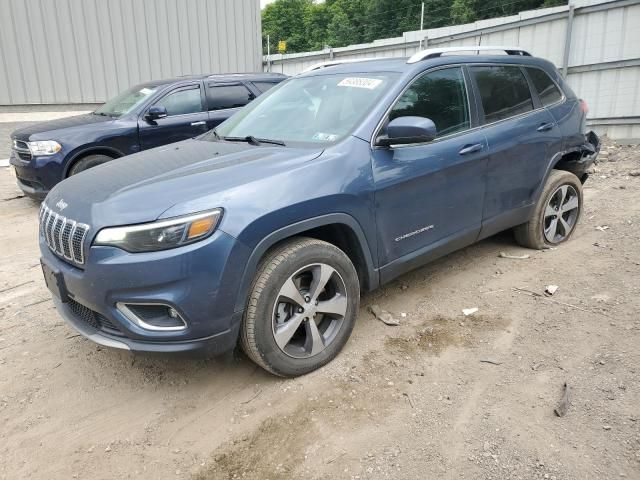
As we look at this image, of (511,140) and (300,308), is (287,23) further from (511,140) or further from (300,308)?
(300,308)

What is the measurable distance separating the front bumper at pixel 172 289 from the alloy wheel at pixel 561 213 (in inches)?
130

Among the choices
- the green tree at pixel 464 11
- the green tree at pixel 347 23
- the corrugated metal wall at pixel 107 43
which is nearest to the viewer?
the corrugated metal wall at pixel 107 43

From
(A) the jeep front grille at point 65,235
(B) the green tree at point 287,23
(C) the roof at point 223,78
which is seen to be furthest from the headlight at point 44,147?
(B) the green tree at point 287,23

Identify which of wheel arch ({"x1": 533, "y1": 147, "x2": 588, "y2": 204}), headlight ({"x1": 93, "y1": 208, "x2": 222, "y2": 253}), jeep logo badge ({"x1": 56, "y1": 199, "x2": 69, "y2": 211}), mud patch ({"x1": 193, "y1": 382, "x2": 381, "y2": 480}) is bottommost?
mud patch ({"x1": 193, "y1": 382, "x2": 381, "y2": 480})

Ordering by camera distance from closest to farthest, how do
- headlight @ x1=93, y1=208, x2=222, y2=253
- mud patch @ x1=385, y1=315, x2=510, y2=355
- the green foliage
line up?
headlight @ x1=93, y1=208, x2=222, y2=253
mud patch @ x1=385, y1=315, x2=510, y2=355
the green foliage

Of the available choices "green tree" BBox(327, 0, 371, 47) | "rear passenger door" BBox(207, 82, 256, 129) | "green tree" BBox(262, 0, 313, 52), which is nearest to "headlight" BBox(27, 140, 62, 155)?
"rear passenger door" BBox(207, 82, 256, 129)

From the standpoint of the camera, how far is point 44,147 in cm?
660

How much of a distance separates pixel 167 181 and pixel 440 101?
204 centimetres

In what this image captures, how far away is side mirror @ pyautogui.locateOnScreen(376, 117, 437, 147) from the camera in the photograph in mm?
3041

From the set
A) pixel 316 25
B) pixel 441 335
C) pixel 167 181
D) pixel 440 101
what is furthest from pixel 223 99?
pixel 316 25

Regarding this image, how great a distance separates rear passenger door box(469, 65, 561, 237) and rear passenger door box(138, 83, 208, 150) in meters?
4.46

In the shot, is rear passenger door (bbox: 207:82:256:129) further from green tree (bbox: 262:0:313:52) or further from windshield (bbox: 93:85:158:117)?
green tree (bbox: 262:0:313:52)

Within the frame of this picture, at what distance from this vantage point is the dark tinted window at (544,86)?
4.52 metres

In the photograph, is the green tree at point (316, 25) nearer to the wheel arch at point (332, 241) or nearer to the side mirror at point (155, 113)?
the side mirror at point (155, 113)
